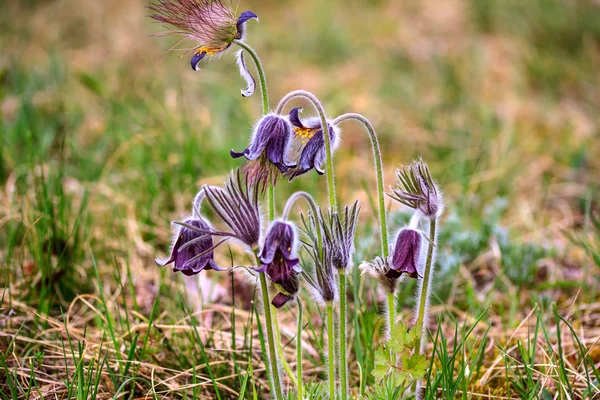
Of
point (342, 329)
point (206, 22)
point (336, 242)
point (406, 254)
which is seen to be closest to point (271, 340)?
point (342, 329)

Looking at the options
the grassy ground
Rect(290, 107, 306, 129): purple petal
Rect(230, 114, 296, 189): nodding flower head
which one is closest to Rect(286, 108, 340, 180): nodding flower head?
Rect(290, 107, 306, 129): purple petal

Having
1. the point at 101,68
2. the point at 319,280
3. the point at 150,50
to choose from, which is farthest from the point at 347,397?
the point at 150,50

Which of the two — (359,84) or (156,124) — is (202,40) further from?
(359,84)

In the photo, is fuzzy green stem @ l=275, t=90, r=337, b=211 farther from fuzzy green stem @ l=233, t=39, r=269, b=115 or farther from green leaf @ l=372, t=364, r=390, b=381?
green leaf @ l=372, t=364, r=390, b=381

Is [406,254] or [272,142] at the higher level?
[272,142]

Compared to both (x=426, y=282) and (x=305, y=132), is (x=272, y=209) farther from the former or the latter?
(x=426, y=282)
